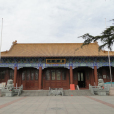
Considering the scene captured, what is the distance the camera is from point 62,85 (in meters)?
17.1

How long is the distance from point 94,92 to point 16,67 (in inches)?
386

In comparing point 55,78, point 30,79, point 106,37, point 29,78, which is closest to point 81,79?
point 55,78

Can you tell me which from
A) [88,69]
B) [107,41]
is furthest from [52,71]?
[107,41]

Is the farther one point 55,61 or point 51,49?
point 51,49

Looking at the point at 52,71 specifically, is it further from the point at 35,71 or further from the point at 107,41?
the point at 107,41

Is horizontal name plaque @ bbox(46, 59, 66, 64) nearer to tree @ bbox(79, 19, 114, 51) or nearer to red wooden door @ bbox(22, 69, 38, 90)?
red wooden door @ bbox(22, 69, 38, 90)

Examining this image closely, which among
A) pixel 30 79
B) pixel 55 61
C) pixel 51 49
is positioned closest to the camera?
pixel 55 61

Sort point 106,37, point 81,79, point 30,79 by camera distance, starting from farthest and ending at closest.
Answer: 1. point 81,79
2. point 30,79
3. point 106,37
